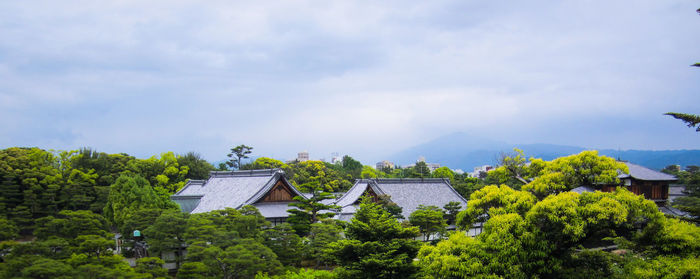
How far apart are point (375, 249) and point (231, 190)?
1744 cm

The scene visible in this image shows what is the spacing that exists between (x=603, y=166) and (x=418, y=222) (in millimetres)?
13347

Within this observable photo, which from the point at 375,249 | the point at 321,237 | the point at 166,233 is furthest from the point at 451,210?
the point at 166,233

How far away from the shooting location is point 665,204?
26.1 m

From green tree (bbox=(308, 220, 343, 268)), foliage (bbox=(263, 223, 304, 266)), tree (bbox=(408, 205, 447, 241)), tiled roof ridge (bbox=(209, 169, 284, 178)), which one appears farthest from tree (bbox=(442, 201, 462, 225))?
foliage (bbox=(263, 223, 304, 266))

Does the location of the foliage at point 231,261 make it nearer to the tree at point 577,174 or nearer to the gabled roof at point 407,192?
the tree at point 577,174

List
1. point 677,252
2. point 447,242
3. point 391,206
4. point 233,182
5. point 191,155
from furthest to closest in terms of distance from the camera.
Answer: point 191,155 → point 233,182 → point 391,206 → point 447,242 → point 677,252

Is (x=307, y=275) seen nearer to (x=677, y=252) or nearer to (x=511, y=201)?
(x=511, y=201)

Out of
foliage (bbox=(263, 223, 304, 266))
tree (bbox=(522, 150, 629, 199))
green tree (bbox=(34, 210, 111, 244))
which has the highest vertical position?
tree (bbox=(522, 150, 629, 199))

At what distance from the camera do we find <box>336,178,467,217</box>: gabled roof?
3216 cm

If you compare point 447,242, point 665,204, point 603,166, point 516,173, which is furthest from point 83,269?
point 665,204

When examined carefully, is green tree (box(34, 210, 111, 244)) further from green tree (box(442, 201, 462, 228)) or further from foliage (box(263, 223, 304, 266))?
green tree (box(442, 201, 462, 228))

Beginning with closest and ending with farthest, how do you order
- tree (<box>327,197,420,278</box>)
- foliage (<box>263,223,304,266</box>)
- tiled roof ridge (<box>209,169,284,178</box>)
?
tree (<box>327,197,420,278</box>), foliage (<box>263,223,304,266</box>), tiled roof ridge (<box>209,169,284,178</box>)

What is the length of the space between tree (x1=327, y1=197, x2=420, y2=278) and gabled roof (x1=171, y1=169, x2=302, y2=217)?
39.4 feet

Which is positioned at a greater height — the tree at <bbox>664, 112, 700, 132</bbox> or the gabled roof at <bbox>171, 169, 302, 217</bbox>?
the tree at <bbox>664, 112, 700, 132</bbox>
